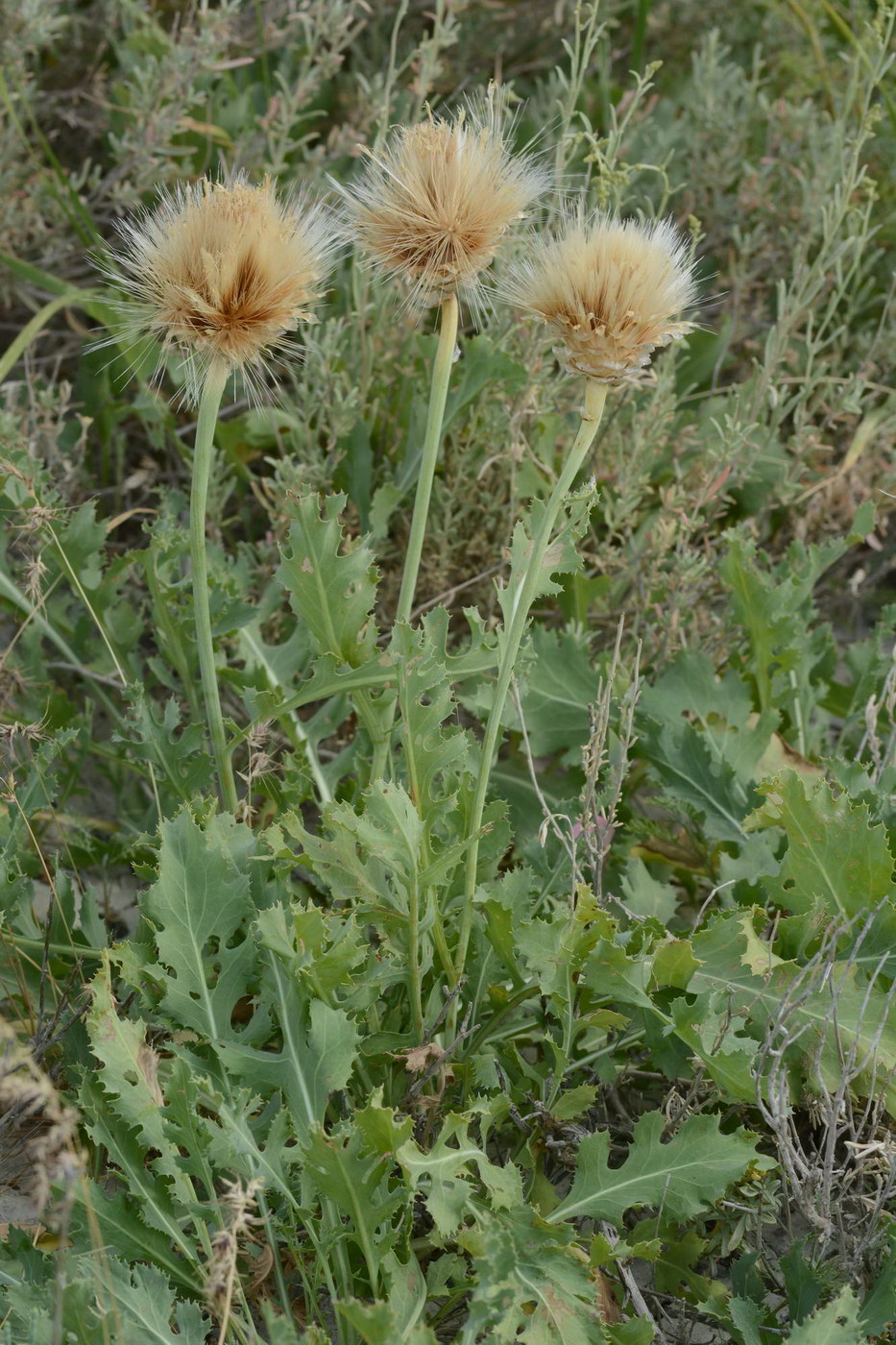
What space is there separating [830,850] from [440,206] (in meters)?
1.14

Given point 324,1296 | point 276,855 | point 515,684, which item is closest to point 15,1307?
point 324,1296

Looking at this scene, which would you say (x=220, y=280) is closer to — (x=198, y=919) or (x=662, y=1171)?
(x=198, y=919)

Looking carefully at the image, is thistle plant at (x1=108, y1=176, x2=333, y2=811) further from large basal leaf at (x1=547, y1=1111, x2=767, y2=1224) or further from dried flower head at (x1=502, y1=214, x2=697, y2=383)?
large basal leaf at (x1=547, y1=1111, x2=767, y2=1224)

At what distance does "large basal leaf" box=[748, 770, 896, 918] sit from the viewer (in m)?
1.99

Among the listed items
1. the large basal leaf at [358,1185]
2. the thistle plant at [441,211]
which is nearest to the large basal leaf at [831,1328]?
the large basal leaf at [358,1185]

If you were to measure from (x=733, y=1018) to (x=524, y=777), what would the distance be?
2.95ft

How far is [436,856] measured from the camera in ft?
6.42

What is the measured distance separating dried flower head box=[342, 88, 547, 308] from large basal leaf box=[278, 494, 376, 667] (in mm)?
395

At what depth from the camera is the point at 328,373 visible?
287 cm

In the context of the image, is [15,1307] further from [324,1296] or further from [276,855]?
[276,855]

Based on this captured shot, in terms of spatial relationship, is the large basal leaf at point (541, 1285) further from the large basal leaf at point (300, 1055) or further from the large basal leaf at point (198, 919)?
the large basal leaf at point (198, 919)

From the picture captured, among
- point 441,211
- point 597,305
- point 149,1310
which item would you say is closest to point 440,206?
point 441,211

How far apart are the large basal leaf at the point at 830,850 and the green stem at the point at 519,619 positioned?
527 mm

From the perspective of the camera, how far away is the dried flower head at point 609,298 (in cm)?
161
